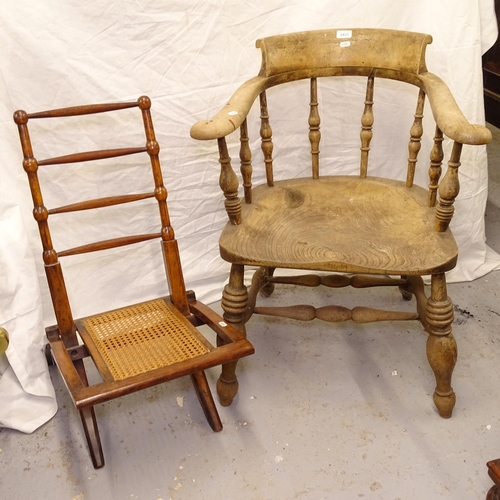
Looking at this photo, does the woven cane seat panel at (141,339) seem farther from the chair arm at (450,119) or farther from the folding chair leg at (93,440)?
the chair arm at (450,119)

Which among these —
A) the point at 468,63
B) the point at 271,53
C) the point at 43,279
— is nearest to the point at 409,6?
the point at 468,63

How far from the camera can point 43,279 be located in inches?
79.0

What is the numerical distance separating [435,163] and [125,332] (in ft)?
3.03

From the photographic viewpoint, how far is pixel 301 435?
1.68m

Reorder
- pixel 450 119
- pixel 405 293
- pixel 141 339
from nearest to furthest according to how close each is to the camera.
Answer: pixel 450 119 → pixel 141 339 → pixel 405 293

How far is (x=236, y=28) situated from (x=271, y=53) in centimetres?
22

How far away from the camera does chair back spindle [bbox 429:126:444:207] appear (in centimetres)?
159

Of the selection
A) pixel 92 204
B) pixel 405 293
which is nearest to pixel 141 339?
pixel 92 204

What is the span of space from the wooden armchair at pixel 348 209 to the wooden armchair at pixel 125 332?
0.14 metres

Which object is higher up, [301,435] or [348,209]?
[348,209]

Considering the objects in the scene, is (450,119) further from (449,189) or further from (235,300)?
(235,300)

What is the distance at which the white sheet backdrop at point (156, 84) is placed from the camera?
1738mm

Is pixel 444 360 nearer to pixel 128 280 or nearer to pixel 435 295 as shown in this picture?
pixel 435 295

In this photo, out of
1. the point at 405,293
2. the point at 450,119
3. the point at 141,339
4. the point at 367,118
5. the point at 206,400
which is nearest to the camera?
the point at 450,119
